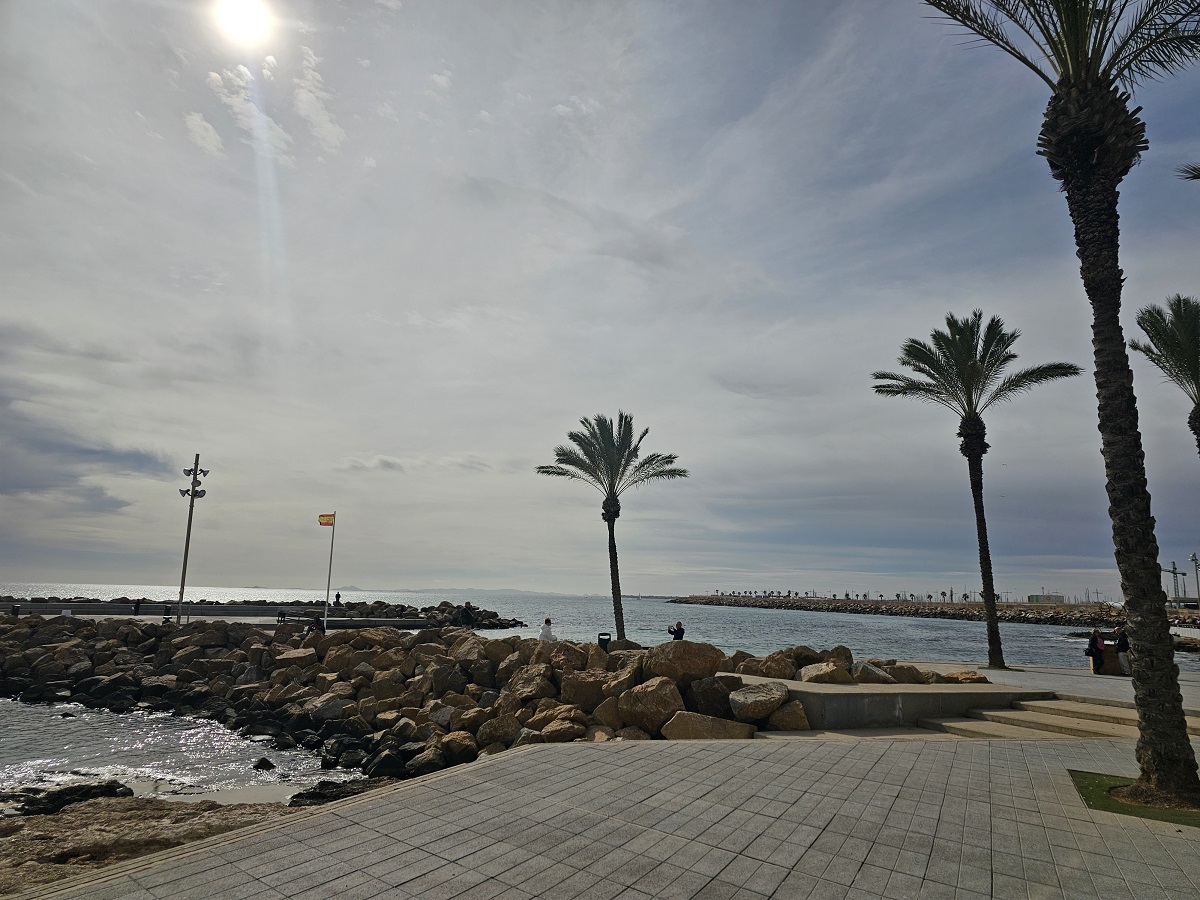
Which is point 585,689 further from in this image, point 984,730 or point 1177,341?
point 1177,341

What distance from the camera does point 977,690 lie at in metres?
12.0

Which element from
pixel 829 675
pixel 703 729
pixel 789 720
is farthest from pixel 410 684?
pixel 829 675

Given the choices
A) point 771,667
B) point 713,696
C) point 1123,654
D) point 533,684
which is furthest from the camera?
point 1123,654

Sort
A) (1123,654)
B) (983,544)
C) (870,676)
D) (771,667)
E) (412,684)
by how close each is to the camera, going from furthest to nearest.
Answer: (983,544) → (1123,654) → (412,684) → (771,667) → (870,676)

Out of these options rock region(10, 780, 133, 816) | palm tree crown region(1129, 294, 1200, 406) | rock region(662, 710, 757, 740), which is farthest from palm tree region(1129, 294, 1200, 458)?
rock region(10, 780, 133, 816)

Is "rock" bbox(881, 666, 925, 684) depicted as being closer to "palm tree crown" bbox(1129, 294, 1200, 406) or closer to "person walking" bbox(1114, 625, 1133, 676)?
"person walking" bbox(1114, 625, 1133, 676)

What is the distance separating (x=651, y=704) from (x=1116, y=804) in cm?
614

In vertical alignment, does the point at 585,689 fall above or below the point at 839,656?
below

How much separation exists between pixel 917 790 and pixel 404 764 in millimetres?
8176

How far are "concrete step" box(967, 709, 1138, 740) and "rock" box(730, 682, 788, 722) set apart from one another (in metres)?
3.69

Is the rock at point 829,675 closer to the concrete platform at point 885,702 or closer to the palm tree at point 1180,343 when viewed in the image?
the concrete platform at point 885,702

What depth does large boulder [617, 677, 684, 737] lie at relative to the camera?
1070cm

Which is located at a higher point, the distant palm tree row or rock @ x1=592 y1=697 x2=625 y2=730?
the distant palm tree row

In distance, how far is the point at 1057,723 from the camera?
1055cm
